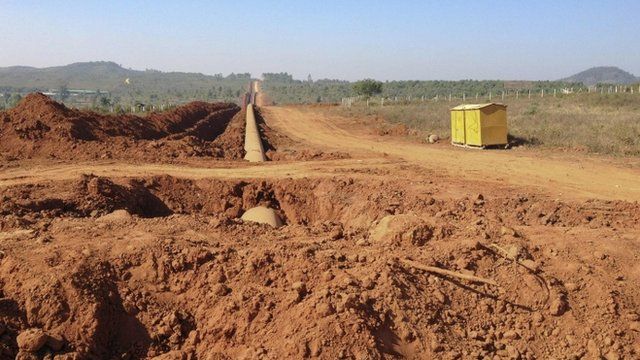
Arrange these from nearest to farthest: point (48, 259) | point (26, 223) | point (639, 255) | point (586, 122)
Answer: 1. point (48, 259)
2. point (639, 255)
3. point (26, 223)
4. point (586, 122)

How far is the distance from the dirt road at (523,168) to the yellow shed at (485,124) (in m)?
0.80

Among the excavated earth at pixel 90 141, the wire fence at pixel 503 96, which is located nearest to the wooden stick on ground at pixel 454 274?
the excavated earth at pixel 90 141

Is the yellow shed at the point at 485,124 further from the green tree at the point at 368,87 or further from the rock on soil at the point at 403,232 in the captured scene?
the green tree at the point at 368,87

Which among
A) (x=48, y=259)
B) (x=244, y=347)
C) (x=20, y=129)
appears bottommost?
(x=244, y=347)

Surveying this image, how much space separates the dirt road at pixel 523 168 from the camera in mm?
12438

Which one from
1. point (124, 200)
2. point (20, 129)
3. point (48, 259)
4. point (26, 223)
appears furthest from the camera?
point (20, 129)

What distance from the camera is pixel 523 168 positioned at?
1530 centimetres

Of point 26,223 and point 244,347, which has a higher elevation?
point 26,223

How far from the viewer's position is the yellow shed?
19.8m

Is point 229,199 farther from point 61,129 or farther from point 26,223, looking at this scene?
point 61,129

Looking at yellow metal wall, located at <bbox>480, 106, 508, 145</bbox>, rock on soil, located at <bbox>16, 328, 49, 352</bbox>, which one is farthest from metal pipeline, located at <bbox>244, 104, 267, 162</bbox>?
rock on soil, located at <bbox>16, 328, 49, 352</bbox>

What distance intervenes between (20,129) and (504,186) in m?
14.9

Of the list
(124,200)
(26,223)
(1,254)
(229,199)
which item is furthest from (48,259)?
(229,199)

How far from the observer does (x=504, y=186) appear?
12742 mm
